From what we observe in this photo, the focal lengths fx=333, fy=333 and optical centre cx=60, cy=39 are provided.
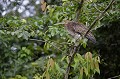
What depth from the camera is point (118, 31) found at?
3.91 metres

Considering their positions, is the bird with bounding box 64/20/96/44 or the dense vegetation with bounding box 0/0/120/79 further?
the dense vegetation with bounding box 0/0/120/79

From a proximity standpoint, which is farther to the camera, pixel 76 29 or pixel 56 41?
pixel 56 41

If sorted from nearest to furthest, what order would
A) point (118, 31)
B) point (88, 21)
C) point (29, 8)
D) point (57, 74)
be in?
point (57, 74), point (88, 21), point (118, 31), point (29, 8)

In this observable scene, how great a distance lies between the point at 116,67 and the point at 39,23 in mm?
1460

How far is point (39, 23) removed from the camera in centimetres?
282

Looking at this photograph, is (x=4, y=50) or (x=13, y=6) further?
(x=13, y=6)

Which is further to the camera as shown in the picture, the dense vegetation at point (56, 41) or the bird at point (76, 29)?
the dense vegetation at point (56, 41)

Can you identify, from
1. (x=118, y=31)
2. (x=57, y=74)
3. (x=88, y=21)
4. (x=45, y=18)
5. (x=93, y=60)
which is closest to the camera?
(x=93, y=60)

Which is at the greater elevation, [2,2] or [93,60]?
[2,2]

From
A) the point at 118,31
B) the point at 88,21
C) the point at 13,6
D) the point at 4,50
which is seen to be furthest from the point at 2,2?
the point at 88,21

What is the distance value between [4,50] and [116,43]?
1373mm

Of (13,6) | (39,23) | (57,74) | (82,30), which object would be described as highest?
(13,6)

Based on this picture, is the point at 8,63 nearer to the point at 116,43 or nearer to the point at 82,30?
the point at 116,43

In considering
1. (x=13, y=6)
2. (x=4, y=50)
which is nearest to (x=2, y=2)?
(x=13, y=6)
